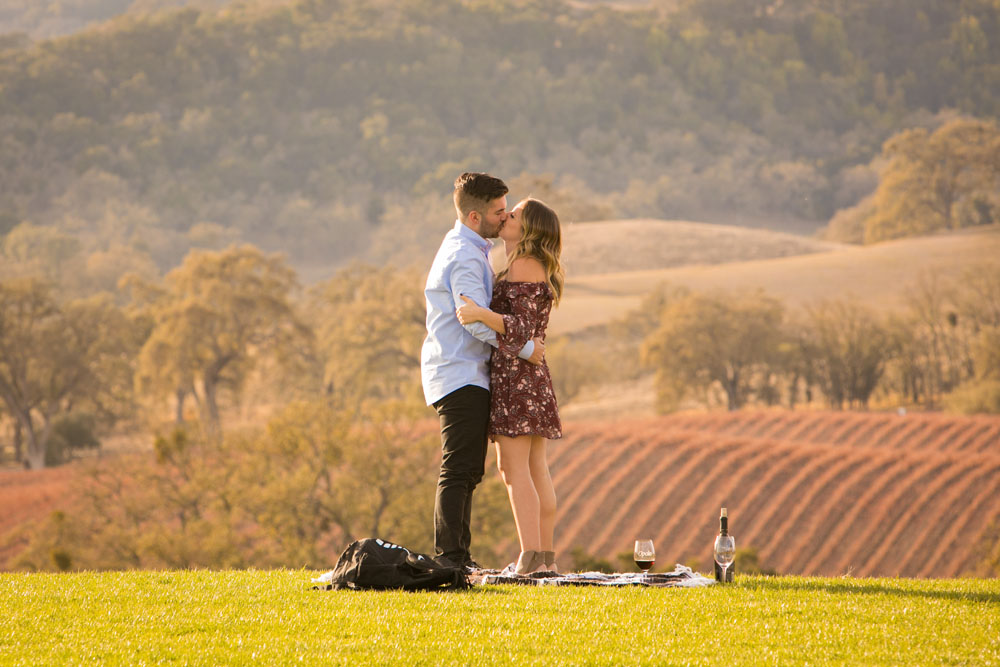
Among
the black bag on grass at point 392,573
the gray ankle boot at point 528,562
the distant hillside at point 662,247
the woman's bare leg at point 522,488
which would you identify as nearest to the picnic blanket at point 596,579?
the gray ankle boot at point 528,562

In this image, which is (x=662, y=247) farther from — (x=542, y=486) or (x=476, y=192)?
(x=476, y=192)

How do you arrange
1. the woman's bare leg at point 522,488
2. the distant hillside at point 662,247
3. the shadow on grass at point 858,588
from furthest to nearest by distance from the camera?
1. the distant hillside at point 662,247
2. the woman's bare leg at point 522,488
3. the shadow on grass at point 858,588

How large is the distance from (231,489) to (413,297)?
23613 mm

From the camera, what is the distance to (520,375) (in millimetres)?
6309

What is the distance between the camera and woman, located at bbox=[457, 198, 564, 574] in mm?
6246

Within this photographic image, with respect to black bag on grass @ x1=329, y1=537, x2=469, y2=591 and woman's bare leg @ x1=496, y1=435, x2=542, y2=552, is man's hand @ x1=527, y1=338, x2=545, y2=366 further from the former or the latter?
black bag on grass @ x1=329, y1=537, x2=469, y2=591

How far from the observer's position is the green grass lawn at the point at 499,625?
4406mm

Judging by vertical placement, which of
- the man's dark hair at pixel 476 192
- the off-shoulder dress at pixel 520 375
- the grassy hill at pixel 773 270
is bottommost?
the off-shoulder dress at pixel 520 375

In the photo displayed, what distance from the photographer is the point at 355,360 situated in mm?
47656

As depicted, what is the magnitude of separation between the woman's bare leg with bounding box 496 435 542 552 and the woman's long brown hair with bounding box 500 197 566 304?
87 centimetres

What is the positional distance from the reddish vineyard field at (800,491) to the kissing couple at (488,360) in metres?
20.3

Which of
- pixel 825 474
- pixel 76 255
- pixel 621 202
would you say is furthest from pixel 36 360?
pixel 621 202

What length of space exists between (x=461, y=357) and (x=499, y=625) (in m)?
1.80

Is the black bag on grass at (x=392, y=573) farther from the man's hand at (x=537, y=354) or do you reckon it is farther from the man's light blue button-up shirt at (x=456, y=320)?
the man's hand at (x=537, y=354)
